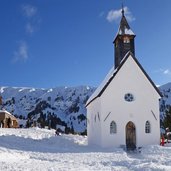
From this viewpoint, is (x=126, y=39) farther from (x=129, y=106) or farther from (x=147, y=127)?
(x=147, y=127)

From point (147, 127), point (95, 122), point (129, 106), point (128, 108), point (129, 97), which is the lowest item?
point (147, 127)

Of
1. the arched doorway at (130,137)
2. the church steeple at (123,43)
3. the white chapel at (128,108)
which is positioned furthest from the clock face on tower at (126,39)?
the arched doorway at (130,137)

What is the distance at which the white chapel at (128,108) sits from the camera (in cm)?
3356

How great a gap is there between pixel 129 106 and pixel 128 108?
0.69 feet

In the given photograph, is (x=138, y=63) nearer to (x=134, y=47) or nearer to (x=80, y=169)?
(x=134, y=47)

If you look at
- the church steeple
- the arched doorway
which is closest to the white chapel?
the arched doorway

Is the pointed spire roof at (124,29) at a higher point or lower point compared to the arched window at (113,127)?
higher

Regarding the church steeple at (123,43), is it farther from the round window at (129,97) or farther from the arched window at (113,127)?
the arched window at (113,127)

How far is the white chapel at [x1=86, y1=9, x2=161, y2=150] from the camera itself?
33.6m

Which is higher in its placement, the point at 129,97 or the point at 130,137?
the point at 129,97

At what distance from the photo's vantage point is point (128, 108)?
112ft

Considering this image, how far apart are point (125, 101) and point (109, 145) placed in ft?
14.4

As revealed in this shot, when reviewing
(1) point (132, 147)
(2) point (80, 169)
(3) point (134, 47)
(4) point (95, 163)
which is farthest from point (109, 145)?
(2) point (80, 169)

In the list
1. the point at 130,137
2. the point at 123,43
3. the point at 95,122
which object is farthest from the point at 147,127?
the point at 123,43
